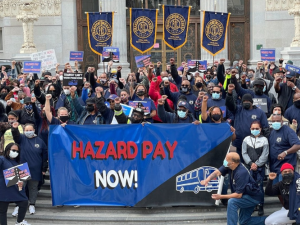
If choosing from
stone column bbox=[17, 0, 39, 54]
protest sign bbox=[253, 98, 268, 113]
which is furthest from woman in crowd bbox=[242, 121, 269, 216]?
stone column bbox=[17, 0, 39, 54]

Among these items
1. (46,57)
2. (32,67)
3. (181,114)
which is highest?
(46,57)

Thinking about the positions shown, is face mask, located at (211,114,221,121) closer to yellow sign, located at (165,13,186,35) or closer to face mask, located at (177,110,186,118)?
face mask, located at (177,110,186,118)

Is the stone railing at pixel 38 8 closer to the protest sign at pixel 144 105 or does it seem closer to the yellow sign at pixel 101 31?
the yellow sign at pixel 101 31

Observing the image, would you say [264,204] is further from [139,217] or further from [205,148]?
[139,217]

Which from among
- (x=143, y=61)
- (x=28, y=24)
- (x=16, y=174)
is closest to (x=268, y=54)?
(x=143, y=61)

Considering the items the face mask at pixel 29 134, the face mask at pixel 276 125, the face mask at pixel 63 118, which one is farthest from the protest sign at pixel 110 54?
the face mask at pixel 276 125

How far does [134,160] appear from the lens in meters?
11.5

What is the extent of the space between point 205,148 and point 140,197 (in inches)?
56.2

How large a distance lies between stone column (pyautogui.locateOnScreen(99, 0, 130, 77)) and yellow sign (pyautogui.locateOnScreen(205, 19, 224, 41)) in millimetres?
8300

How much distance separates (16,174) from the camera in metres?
10.8

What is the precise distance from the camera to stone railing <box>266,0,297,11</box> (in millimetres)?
27625

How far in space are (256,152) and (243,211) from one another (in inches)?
43.2

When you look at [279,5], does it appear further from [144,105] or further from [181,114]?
[181,114]

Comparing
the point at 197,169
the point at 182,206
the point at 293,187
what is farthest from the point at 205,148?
the point at 293,187
